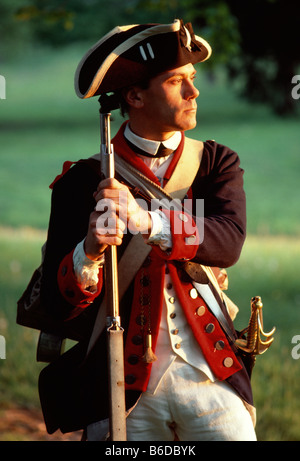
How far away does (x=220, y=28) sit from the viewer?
331 inches

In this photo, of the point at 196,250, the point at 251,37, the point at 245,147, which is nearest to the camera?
the point at 196,250

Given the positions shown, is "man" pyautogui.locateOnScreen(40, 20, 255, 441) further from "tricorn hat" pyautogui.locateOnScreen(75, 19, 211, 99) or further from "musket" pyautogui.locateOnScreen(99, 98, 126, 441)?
"musket" pyautogui.locateOnScreen(99, 98, 126, 441)

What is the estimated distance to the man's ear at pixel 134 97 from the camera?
3709 millimetres

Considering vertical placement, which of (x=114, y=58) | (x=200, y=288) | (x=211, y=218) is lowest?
(x=200, y=288)

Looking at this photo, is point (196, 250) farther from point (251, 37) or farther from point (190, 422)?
point (251, 37)

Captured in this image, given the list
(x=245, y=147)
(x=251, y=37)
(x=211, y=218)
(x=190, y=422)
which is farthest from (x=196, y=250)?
(x=245, y=147)

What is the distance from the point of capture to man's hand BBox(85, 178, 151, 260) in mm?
3232

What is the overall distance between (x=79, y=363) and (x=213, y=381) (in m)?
0.60

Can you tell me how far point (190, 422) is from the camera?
361 cm

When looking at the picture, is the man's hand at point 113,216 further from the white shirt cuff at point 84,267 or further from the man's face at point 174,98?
the man's face at point 174,98

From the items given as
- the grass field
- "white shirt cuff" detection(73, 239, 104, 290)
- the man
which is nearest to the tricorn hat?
the man

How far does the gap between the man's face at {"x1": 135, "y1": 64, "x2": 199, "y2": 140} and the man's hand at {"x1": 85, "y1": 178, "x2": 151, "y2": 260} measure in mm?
507

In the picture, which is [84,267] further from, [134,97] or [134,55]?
[134,55]

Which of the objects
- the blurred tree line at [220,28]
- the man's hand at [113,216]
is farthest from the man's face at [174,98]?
the blurred tree line at [220,28]
